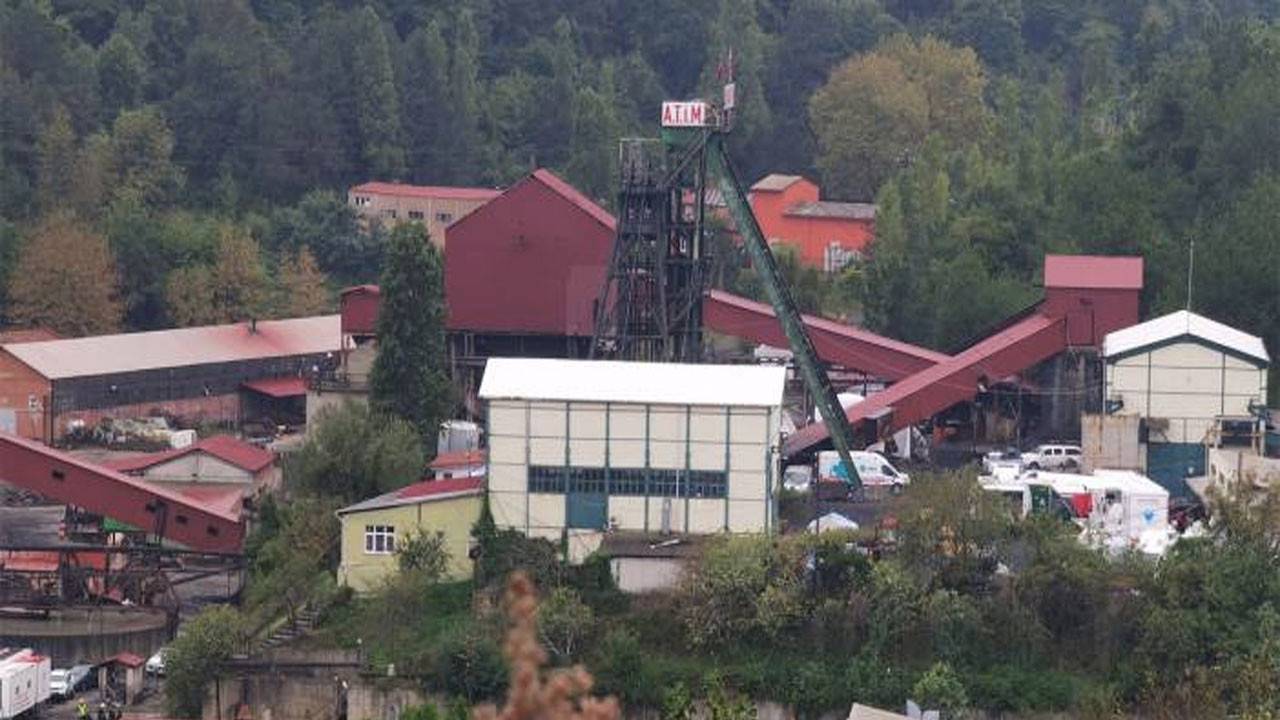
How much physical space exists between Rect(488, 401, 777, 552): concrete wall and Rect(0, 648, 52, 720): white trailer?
3999 millimetres

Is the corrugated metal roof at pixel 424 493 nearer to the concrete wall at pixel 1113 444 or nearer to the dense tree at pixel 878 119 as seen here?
the concrete wall at pixel 1113 444

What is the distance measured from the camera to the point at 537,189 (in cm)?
3456

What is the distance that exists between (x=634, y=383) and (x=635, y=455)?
2.21ft

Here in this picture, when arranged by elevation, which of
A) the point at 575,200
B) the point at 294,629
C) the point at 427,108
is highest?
the point at 427,108

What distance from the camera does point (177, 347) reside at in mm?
38250

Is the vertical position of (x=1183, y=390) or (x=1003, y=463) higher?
(x=1183, y=390)

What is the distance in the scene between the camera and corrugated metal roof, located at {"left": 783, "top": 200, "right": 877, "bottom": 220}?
52.8 metres

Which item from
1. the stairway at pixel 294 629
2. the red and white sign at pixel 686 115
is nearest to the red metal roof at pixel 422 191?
the red and white sign at pixel 686 115

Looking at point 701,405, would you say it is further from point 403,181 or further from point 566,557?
point 403,181

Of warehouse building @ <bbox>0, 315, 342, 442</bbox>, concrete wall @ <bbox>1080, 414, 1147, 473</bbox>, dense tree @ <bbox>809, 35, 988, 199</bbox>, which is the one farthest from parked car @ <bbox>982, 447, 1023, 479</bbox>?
dense tree @ <bbox>809, 35, 988, 199</bbox>

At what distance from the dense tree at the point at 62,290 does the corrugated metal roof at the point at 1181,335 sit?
17092mm

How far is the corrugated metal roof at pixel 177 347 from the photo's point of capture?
3631 cm

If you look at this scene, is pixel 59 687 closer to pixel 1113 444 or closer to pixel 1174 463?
pixel 1113 444

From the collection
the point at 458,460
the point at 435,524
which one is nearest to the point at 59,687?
the point at 435,524
